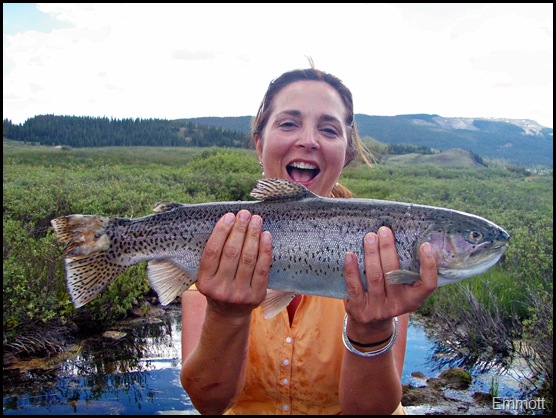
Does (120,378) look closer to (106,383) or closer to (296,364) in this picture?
(106,383)

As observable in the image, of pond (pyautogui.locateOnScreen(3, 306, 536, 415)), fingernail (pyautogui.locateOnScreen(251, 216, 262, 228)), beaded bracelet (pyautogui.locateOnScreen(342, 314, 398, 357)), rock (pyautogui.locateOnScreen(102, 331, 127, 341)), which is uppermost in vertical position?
fingernail (pyautogui.locateOnScreen(251, 216, 262, 228))

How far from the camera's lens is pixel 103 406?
6.18m

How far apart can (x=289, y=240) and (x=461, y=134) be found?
121261 mm

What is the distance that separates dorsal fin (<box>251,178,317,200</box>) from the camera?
341 cm

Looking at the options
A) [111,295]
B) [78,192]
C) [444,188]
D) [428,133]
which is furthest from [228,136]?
[111,295]

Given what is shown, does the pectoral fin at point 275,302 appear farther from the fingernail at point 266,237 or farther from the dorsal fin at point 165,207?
the dorsal fin at point 165,207

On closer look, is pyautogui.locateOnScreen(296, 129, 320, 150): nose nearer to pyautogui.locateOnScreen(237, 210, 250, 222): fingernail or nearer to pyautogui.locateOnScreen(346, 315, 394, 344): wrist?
pyautogui.locateOnScreen(237, 210, 250, 222): fingernail

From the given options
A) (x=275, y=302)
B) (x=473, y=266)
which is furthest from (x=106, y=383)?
(x=473, y=266)

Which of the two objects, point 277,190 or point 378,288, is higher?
point 277,190

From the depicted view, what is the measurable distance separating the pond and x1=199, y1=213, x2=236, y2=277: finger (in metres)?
3.72

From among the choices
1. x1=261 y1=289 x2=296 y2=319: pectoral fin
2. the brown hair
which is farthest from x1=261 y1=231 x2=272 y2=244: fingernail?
the brown hair

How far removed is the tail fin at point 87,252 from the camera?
346cm

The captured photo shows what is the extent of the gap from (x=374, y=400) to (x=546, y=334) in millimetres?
3893

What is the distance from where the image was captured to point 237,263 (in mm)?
→ 3262
